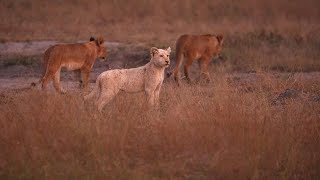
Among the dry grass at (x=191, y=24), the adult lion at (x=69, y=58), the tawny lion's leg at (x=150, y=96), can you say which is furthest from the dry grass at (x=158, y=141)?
the dry grass at (x=191, y=24)

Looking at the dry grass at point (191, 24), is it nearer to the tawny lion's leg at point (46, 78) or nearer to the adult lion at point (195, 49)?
the adult lion at point (195, 49)

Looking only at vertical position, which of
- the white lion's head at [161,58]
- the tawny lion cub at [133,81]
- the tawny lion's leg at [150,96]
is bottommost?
the tawny lion's leg at [150,96]

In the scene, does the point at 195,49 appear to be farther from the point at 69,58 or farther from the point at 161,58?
the point at 161,58

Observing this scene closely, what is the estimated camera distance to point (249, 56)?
61.5 feet

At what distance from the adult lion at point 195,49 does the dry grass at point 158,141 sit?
5534 mm

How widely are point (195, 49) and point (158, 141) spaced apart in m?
7.12

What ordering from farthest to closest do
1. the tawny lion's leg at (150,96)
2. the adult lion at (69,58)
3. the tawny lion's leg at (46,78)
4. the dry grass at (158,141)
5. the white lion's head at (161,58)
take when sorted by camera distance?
the adult lion at (69,58) < the tawny lion's leg at (46,78) < the tawny lion's leg at (150,96) < the white lion's head at (161,58) < the dry grass at (158,141)

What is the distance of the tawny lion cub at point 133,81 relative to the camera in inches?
421

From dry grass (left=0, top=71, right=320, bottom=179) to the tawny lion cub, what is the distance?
34.4 inches

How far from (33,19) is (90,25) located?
247 cm

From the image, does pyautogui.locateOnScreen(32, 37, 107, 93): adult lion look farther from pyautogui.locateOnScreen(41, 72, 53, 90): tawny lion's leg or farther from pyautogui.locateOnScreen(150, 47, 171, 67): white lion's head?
pyautogui.locateOnScreen(150, 47, 171, 67): white lion's head

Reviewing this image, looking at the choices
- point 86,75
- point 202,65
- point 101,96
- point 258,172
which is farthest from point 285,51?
point 258,172

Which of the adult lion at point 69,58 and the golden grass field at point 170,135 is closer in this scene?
the golden grass field at point 170,135

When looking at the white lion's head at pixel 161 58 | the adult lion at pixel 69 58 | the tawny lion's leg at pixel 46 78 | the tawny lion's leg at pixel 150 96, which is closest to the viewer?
the white lion's head at pixel 161 58
